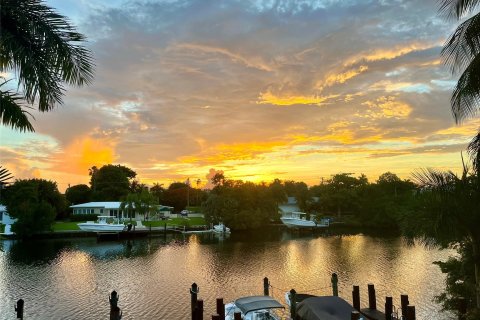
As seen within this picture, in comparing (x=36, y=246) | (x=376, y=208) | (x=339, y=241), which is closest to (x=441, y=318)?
(x=339, y=241)

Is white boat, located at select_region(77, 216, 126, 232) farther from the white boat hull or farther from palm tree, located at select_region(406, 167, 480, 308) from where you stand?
palm tree, located at select_region(406, 167, 480, 308)

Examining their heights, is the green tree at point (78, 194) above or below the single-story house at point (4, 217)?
above

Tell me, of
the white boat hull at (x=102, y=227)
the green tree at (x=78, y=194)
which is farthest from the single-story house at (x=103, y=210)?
the green tree at (x=78, y=194)

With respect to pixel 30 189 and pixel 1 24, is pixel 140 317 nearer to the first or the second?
pixel 1 24

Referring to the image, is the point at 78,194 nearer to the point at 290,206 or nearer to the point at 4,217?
the point at 4,217

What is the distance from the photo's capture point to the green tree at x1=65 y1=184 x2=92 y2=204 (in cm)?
10500

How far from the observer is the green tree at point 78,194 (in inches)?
4134

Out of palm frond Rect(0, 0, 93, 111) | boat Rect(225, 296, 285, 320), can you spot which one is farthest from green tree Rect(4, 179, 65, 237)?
palm frond Rect(0, 0, 93, 111)

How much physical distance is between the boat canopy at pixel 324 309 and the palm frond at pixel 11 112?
598 inches

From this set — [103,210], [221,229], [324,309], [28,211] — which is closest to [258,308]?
[324,309]

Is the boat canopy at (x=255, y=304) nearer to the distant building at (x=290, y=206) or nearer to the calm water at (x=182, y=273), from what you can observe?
the calm water at (x=182, y=273)

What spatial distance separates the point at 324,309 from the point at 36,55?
1636cm

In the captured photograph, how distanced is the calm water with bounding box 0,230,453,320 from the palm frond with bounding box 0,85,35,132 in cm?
1917

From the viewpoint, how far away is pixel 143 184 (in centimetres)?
12850
